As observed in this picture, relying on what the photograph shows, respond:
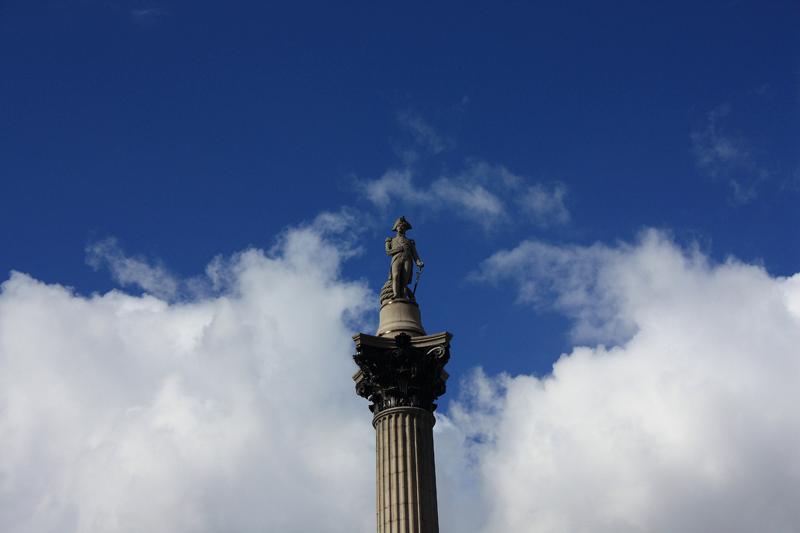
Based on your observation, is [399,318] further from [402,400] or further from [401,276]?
[402,400]

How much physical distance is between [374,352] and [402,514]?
5.07 meters

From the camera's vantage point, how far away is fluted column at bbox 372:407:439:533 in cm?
2692

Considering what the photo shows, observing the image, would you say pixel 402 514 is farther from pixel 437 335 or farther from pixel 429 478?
pixel 437 335

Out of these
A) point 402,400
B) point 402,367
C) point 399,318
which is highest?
point 399,318

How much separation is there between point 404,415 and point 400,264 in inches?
224

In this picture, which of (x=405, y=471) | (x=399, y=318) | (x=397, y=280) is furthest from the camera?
(x=397, y=280)

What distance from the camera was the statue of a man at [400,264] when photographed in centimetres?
3192

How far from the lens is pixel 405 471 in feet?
90.7

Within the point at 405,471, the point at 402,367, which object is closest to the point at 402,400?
the point at 402,367

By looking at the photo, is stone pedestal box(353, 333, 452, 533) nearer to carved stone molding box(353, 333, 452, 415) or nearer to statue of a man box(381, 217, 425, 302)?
carved stone molding box(353, 333, 452, 415)

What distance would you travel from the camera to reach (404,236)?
33094 millimetres

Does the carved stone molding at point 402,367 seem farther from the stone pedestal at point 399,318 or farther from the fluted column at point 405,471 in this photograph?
the stone pedestal at point 399,318

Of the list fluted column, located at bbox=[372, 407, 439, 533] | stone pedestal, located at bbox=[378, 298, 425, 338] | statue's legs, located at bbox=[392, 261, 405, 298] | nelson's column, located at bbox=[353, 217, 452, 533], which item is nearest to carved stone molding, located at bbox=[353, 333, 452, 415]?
nelson's column, located at bbox=[353, 217, 452, 533]

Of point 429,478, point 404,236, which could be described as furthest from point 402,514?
point 404,236
